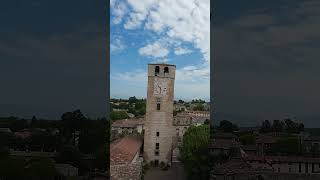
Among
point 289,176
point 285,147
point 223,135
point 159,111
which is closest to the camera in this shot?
point 289,176

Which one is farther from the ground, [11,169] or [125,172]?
[11,169]

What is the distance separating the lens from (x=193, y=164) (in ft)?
38.8

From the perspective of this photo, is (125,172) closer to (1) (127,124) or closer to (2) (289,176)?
(2) (289,176)

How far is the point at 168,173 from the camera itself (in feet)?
48.2

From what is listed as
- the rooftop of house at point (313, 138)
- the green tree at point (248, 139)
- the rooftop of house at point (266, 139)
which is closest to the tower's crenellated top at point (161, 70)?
the green tree at point (248, 139)

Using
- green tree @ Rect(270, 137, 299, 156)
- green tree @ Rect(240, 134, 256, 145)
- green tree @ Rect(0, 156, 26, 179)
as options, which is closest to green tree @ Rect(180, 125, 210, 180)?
green tree @ Rect(270, 137, 299, 156)

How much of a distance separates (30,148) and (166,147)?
429cm

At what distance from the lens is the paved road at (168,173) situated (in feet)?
44.7

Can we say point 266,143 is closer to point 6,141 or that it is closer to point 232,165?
point 232,165

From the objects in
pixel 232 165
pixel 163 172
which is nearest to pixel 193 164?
pixel 232 165

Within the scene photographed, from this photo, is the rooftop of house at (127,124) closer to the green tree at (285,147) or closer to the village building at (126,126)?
the village building at (126,126)

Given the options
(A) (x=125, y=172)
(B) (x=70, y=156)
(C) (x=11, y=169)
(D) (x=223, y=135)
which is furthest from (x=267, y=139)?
(C) (x=11, y=169)

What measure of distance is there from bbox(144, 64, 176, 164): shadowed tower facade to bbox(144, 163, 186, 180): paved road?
0.79 meters

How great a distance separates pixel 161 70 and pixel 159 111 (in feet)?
4.25
